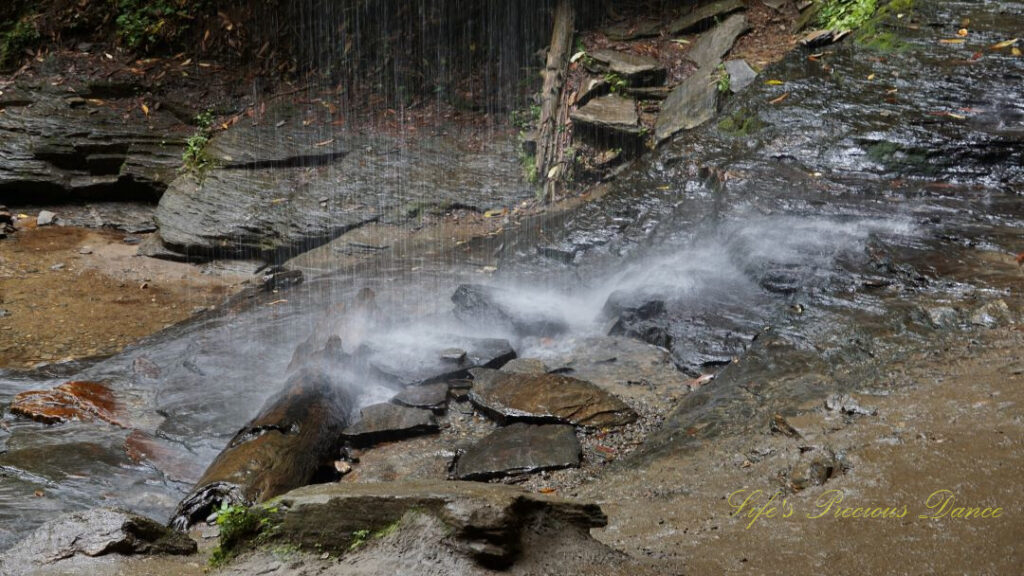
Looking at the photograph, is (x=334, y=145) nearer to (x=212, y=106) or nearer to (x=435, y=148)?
(x=435, y=148)

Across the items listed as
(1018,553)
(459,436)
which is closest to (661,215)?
(459,436)

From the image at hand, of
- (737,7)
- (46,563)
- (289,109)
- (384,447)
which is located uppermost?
(737,7)

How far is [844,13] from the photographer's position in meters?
8.87

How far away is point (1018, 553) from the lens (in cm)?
194

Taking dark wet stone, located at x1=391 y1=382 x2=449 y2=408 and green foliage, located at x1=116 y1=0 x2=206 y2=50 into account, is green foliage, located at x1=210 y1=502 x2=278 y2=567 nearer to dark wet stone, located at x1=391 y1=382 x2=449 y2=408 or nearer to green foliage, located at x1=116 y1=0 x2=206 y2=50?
dark wet stone, located at x1=391 y1=382 x2=449 y2=408

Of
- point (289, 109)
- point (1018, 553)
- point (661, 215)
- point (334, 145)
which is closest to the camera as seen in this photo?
point (1018, 553)

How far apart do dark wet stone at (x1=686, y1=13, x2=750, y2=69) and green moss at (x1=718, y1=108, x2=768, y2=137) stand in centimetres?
163

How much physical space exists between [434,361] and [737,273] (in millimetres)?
2628

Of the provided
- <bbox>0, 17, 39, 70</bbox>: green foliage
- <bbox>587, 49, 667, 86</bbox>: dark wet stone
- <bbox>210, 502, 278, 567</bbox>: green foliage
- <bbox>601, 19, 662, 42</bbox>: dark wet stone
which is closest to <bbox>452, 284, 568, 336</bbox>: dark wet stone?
<bbox>210, 502, 278, 567</bbox>: green foliage

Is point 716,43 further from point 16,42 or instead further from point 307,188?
point 16,42

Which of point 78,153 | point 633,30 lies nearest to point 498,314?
point 633,30

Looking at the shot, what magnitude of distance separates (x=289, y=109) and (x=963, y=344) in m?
10.4

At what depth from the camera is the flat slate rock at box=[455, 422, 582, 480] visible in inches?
158

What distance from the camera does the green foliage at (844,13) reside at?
8.52 meters
